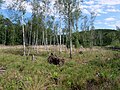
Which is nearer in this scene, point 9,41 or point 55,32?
point 55,32

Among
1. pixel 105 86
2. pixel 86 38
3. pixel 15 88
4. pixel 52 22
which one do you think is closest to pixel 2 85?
pixel 15 88

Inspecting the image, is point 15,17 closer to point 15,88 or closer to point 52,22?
point 52,22

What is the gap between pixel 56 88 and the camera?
29.9ft

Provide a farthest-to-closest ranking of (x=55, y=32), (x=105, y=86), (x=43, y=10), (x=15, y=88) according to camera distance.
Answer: (x=55, y=32)
(x=43, y=10)
(x=15, y=88)
(x=105, y=86)

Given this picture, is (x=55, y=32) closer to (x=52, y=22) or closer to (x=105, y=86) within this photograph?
(x=52, y=22)

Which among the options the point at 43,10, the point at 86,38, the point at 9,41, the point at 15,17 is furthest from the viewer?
the point at 9,41

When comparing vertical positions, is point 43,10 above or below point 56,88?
above

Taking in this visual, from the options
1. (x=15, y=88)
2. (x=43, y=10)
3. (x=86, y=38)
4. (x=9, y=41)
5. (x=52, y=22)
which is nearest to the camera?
(x=15, y=88)

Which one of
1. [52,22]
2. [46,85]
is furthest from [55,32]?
[46,85]

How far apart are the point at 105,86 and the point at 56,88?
171cm

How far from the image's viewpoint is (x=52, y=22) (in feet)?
204

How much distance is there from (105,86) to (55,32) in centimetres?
6202

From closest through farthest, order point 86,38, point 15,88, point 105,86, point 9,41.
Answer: point 105,86, point 15,88, point 86,38, point 9,41

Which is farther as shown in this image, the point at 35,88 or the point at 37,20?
the point at 37,20
